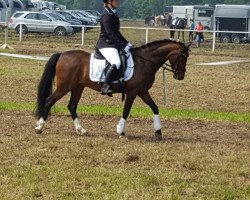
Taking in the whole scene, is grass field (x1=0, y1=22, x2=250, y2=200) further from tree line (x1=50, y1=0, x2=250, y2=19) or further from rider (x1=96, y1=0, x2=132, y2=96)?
tree line (x1=50, y1=0, x2=250, y2=19)

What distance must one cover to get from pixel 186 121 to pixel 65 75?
11.5ft

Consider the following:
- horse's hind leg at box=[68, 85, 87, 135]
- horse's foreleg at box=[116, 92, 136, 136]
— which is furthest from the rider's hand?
horse's hind leg at box=[68, 85, 87, 135]

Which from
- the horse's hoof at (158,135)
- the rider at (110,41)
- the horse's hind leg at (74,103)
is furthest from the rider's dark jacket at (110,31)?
the horse's hoof at (158,135)

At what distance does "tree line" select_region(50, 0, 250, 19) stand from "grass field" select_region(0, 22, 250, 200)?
119m

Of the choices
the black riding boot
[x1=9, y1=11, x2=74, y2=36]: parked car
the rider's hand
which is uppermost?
the rider's hand

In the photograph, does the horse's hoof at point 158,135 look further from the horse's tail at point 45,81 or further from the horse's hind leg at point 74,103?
the horse's tail at point 45,81

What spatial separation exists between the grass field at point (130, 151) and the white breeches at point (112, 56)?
4.38 ft

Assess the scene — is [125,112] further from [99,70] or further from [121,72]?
[99,70]

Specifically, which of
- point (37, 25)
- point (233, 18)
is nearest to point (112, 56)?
point (37, 25)

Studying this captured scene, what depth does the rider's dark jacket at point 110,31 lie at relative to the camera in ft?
46.2

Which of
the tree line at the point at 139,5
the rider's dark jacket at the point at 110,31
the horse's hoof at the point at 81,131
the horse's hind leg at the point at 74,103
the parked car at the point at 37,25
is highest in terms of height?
the rider's dark jacket at the point at 110,31

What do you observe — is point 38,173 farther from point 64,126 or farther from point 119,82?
point 64,126

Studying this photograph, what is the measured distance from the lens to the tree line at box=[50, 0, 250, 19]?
142 metres

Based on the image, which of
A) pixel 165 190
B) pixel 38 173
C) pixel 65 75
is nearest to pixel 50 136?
pixel 65 75
